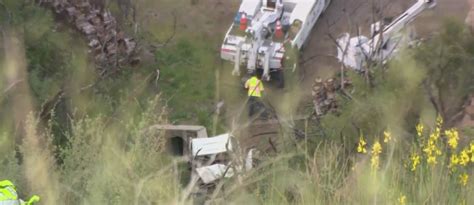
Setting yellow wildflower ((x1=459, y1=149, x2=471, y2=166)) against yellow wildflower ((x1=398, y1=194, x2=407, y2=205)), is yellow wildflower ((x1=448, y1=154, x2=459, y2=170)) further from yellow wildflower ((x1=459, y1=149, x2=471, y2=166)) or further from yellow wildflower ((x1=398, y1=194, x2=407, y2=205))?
yellow wildflower ((x1=398, y1=194, x2=407, y2=205))

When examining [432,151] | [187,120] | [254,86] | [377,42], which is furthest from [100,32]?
[432,151]

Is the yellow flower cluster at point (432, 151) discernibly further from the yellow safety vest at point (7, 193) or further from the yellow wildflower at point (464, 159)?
the yellow safety vest at point (7, 193)

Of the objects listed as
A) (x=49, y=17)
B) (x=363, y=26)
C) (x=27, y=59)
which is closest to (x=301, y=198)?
(x=27, y=59)

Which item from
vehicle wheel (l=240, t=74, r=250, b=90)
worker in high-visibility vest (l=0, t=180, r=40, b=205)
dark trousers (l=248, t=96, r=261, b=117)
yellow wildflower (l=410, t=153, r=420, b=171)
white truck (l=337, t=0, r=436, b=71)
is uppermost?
white truck (l=337, t=0, r=436, b=71)

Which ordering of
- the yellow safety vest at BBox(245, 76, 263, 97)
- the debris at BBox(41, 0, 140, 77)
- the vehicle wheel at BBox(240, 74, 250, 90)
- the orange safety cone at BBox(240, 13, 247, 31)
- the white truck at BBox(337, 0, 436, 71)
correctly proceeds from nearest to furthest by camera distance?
the yellow safety vest at BBox(245, 76, 263, 97), the white truck at BBox(337, 0, 436, 71), the debris at BBox(41, 0, 140, 77), the vehicle wheel at BBox(240, 74, 250, 90), the orange safety cone at BBox(240, 13, 247, 31)

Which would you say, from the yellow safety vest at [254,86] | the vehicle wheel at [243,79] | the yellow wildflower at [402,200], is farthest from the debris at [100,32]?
the yellow wildflower at [402,200]

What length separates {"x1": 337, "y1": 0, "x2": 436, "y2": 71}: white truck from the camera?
13.0 m

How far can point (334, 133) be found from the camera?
9875 millimetres

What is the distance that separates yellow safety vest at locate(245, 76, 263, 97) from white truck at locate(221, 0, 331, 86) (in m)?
0.62

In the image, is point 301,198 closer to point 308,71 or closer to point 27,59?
point 27,59

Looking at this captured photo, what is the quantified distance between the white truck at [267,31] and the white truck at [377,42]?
0.79 metres

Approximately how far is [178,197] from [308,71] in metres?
10.0

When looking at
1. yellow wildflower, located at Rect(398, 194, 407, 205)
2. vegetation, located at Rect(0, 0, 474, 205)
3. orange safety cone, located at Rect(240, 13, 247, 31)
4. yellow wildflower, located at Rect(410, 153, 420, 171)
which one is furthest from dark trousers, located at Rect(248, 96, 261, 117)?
yellow wildflower, located at Rect(398, 194, 407, 205)

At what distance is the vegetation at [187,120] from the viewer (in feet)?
17.9
